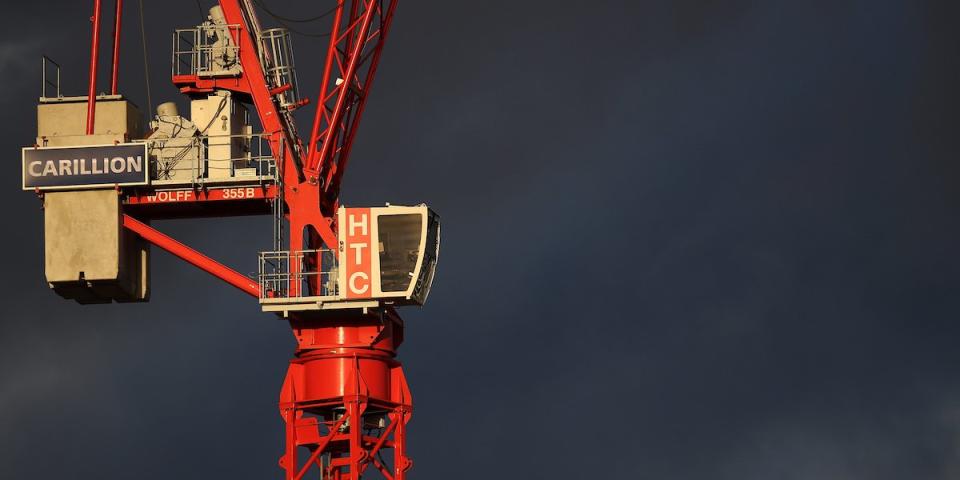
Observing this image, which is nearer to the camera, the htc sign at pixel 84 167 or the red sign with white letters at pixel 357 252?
the red sign with white letters at pixel 357 252

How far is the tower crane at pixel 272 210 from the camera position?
13900 centimetres

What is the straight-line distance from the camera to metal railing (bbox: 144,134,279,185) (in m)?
141

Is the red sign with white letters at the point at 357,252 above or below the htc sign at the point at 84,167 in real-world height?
below

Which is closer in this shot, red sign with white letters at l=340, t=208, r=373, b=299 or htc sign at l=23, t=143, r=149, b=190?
red sign with white letters at l=340, t=208, r=373, b=299

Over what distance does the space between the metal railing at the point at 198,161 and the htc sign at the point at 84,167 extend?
75cm

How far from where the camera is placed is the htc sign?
140125 millimetres

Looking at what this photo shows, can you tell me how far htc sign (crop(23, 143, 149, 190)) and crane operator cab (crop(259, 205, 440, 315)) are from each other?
258 inches

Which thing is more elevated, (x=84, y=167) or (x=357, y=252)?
(x=84, y=167)

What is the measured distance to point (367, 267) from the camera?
5453 inches

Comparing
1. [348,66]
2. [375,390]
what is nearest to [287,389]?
[375,390]

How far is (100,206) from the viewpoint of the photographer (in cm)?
14025

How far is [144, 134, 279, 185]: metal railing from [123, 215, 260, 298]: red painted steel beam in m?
1.95

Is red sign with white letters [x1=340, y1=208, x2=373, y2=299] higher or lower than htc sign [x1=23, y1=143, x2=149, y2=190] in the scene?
lower

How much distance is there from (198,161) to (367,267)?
27.6ft
